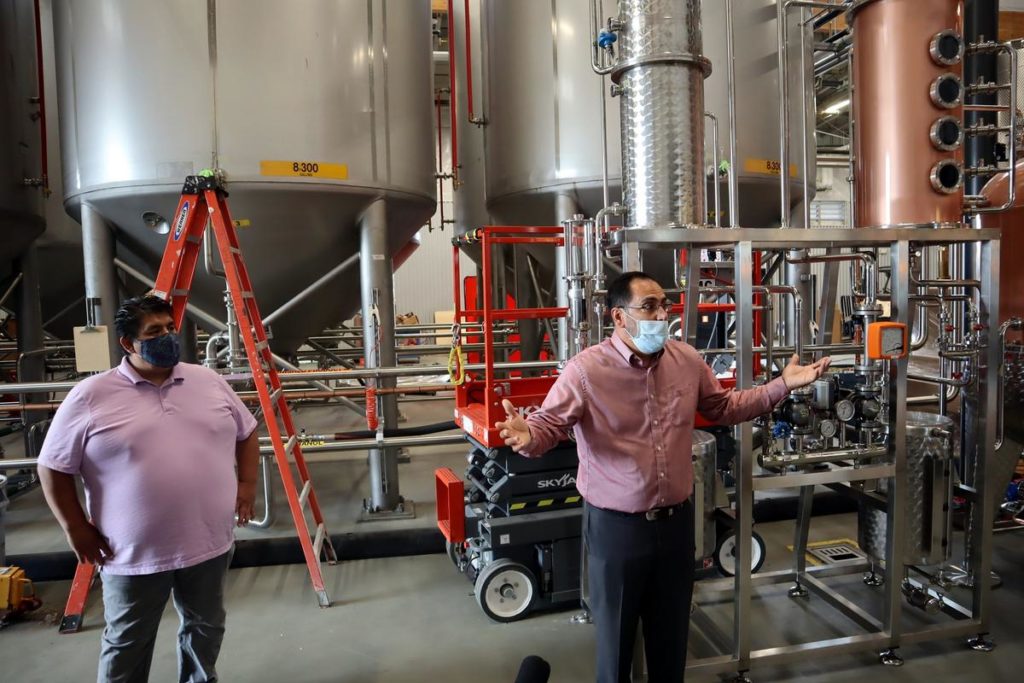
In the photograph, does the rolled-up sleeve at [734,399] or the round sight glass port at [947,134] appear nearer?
the rolled-up sleeve at [734,399]

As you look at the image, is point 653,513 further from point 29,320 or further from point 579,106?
point 29,320

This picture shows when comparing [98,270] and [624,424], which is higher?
[98,270]

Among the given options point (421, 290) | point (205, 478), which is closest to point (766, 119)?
point (205, 478)

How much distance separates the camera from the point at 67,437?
2.00m

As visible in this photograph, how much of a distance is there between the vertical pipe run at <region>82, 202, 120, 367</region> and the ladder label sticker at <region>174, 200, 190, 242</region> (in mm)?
921

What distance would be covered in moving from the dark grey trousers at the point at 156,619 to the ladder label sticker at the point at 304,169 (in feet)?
7.56

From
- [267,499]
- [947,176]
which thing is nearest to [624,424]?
[947,176]

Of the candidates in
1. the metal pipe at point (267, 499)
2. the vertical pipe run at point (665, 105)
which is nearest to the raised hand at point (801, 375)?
the vertical pipe run at point (665, 105)

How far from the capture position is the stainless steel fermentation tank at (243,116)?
370cm

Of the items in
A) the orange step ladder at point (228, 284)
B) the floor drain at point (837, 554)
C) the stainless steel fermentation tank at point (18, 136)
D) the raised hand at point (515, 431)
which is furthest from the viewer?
the stainless steel fermentation tank at point (18, 136)

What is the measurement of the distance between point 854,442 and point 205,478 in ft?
8.91

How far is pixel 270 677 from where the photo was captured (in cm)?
276

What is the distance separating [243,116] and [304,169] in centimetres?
43

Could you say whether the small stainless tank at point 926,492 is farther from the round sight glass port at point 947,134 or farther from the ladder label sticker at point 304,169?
the ladder label sticker at point 304,169
